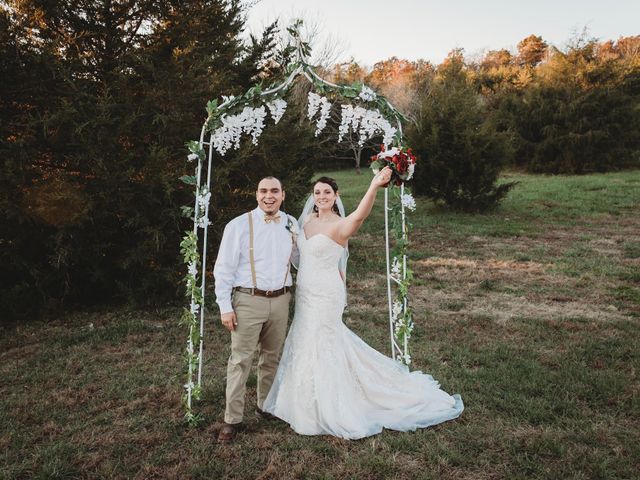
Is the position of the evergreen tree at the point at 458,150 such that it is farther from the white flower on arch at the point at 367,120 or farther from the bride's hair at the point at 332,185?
the bride's hair at the point at 332,185

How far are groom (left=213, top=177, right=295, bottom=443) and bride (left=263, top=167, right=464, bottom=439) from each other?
0.28 m

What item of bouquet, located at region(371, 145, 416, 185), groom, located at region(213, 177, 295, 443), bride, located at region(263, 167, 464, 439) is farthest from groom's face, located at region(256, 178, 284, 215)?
bouquet, located at region(371, 145, 416, 185)

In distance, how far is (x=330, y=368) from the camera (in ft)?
13.0

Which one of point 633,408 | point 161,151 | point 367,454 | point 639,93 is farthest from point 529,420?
point 639,93

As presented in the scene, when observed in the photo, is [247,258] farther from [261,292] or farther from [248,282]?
[261,292]

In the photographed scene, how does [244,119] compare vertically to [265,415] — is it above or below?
above

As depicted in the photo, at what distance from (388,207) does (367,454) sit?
7.97 ft

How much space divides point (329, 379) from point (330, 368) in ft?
0.30

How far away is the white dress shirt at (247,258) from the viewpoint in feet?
12.3

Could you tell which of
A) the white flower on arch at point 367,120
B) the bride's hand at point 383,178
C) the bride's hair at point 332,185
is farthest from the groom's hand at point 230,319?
the white flower on arch at point 367,120

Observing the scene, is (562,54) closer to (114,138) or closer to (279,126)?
(279,126)

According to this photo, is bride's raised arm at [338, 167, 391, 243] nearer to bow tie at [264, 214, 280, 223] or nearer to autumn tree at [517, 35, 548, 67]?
bow tie at [264, 214, 280, 223]

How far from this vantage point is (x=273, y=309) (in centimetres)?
384

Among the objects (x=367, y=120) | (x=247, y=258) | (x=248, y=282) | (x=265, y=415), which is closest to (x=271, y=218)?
(x=247, y=258)
